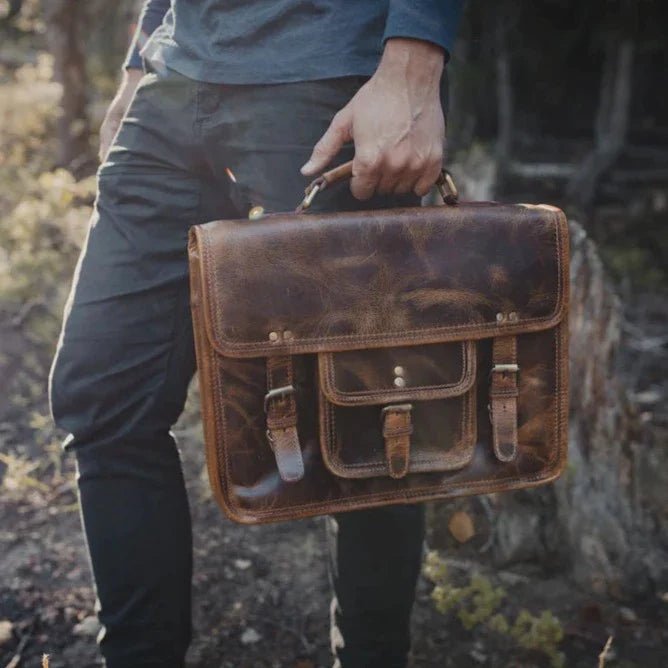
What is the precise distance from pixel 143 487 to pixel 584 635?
1313 millimetres

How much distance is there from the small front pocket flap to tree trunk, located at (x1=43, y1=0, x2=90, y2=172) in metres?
4.12

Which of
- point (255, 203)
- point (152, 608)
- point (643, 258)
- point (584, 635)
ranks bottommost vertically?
point (643, 258)

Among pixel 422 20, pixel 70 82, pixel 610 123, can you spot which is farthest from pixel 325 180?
pixel 610 123

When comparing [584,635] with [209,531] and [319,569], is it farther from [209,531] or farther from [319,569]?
[209,531]

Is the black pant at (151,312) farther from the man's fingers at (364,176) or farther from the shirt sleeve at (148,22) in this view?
the shirt sleeve at (148,22)

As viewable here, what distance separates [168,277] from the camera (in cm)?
150

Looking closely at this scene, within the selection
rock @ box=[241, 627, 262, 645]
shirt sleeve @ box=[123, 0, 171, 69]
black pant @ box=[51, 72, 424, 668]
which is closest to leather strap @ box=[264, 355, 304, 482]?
black pant @ box=[51, 72, 424, 668]

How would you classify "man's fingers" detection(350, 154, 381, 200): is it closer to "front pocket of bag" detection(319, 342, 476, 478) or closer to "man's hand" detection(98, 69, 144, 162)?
"front pocket of bag" detection(319, 342, 476, 478)

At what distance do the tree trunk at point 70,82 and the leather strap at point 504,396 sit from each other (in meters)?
4.16

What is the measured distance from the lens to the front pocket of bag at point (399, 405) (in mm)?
1388

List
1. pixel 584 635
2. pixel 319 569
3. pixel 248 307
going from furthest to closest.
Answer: pixel 319 569 → pixel 584 635 → pixel 248 307

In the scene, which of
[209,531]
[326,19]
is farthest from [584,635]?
[326,19]

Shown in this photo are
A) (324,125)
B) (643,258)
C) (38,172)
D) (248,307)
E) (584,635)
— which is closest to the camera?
(248,307)

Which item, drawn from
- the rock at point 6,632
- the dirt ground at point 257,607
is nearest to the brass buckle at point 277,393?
the dirt ground at point 257,607
